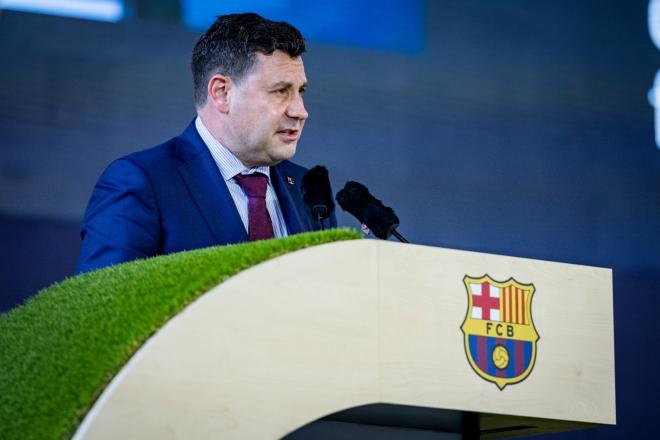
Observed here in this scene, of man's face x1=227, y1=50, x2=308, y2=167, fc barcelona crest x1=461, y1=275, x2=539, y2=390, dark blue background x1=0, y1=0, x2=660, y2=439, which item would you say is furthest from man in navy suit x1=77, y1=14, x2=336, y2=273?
fc barcelona crest x1=461, y1=275, x2=539, y2=390

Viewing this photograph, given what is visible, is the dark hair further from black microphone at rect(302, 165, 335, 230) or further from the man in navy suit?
black microphone at rect(302, 165, 335, 230)

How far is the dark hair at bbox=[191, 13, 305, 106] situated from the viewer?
8.26 feet

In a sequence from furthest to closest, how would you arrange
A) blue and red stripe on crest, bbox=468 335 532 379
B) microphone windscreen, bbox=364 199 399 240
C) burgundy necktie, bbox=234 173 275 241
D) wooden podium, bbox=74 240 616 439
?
burgundy necktie, bbox=234 173 275 241
microphone windscreen, bbox=364 199 399 240
blue and red stripe on crest, bbox=468 335 532 379
wooden podium, bbox=74 240 616 439

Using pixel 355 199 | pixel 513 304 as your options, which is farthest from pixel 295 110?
pixel 513 304

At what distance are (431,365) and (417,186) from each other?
2.10 meters

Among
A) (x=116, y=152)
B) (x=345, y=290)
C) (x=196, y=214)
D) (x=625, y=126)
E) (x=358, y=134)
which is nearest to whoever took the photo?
(x=345, y=290)

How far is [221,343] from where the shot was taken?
1345 mm

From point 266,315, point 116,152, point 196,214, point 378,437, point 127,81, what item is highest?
point 127,81

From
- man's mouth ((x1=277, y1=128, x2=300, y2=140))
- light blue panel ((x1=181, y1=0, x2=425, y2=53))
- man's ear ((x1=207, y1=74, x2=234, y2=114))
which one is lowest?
man's mouth ((x1=277, y1=128, x2=300, y2=140))

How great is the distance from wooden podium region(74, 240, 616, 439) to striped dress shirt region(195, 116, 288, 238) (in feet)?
2.76

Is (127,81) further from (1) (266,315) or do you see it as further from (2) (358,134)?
(1) (266,315)

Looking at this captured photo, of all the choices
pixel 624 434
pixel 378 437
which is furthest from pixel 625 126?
pixel 378 437

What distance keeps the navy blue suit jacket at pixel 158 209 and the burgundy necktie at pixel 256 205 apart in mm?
85

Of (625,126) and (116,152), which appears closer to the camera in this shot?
(116,152)
